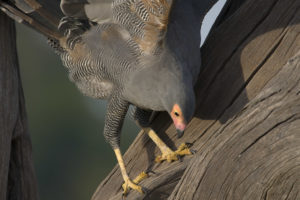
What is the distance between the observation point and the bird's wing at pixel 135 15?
427 centimetres

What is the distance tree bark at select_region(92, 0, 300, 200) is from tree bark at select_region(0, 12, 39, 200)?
→ 2.18 ft

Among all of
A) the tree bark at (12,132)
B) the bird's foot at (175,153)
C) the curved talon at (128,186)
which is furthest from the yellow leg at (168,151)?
the tree bark at (12,132)

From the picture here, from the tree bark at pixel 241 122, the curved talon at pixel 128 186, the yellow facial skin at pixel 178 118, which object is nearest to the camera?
the tree bark at pixel 241 122

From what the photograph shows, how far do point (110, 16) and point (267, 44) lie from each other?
4.12 ft

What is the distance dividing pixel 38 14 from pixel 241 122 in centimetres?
224

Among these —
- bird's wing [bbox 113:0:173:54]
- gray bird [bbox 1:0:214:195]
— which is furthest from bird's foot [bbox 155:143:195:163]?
bird's wing [bbox 113:0:173:54]

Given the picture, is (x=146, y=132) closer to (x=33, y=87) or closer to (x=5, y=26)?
(x=5, y=26)

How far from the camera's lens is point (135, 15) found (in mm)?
4562

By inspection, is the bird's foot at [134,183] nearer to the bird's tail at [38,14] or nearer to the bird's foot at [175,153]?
the bird's foot at [175,153]

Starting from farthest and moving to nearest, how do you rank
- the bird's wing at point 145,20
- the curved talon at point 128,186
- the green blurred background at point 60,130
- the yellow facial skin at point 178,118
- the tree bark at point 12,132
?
the green blurred background at point 60,130 < the curved talon at point 128,186 < the tree bark at point 12,132 < the yellow facial skin at point 178,118 < the bird's wing at point 145,20

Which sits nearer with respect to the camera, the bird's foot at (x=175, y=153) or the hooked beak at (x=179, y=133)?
the hooked beak at (x=179, y=133)

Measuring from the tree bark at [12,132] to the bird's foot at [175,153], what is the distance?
3.38 ft

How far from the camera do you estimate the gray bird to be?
173 inches

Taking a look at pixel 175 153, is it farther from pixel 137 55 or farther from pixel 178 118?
pixel 137 55
